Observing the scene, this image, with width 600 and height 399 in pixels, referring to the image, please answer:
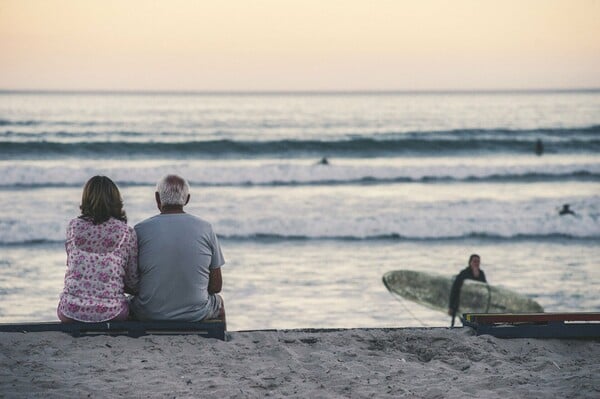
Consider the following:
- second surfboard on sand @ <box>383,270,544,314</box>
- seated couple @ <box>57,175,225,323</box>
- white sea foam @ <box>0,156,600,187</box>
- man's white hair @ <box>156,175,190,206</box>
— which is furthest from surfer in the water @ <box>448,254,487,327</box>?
white sea foam @ <box>0,156,600,187</box>

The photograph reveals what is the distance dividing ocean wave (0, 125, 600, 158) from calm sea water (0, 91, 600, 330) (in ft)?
0.36

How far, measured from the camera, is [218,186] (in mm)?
21891

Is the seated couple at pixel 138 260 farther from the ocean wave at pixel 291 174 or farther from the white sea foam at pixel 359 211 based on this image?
the ocean wave at pixel 291 174

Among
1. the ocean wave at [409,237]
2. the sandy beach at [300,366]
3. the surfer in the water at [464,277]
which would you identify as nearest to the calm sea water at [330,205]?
the ocean wave at [409,237]

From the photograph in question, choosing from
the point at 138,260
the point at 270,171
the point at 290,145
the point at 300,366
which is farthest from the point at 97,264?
the point at 290,145

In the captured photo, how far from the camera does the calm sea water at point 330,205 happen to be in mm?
9336

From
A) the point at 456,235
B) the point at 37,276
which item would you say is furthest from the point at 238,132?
the point at 37,276

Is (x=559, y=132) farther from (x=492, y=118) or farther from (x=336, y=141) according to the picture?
(x=336, y=141)

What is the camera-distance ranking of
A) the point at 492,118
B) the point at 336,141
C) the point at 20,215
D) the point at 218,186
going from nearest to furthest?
1. the point at 20,215
2. the point at 218,186
3. the point at 336,141
4. the point at 492,118

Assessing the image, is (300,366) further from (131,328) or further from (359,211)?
(359,211)

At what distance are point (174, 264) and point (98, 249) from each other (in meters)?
0.46

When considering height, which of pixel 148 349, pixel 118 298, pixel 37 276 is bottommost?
pixel 37 276

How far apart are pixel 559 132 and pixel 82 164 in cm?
2545

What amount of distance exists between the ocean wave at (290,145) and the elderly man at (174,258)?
25471mm
